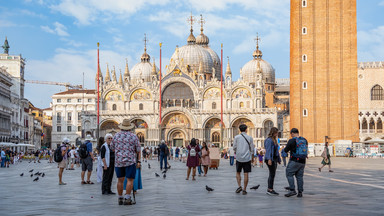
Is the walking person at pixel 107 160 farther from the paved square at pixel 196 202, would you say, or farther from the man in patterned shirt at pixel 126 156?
the man in patterned shirt at pixel 126 156

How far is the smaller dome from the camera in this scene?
89188 mm

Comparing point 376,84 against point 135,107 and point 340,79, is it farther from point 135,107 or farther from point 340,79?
point 135,107

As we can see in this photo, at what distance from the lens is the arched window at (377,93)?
234 feet

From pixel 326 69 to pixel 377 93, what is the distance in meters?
24.5

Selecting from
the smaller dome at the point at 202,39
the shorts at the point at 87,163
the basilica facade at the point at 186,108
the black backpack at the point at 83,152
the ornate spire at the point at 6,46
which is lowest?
the shorts at the point at 87,163

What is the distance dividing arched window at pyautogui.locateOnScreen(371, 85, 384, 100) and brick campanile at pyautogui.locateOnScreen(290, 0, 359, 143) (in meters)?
23.1

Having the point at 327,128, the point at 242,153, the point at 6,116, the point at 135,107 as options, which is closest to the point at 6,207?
the point at 242,153

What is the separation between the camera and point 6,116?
201 feet

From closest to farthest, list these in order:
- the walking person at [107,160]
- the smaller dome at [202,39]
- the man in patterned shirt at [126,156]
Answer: the man in patterned shirt at [126,156], the walking person at [107,160], the smaller dome at [202,39]

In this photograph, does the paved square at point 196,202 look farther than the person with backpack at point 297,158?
No

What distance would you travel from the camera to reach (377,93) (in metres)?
71.6

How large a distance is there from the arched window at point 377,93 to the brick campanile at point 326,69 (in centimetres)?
2315

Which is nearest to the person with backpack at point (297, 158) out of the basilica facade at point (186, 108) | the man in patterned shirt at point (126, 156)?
the man in patterned shirt at point (126, 156)

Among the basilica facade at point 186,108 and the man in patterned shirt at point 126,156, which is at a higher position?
the basilica facade at point 186,108
